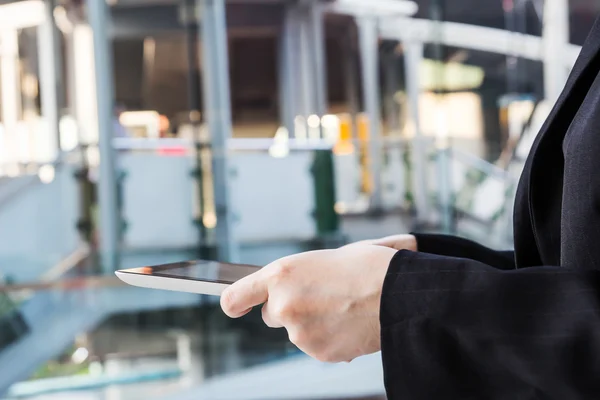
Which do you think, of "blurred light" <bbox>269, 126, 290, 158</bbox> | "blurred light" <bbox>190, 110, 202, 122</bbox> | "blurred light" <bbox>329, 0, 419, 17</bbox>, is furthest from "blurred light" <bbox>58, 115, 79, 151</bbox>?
"blurred light" <bbox>329, 0, 419, 17</bbox>

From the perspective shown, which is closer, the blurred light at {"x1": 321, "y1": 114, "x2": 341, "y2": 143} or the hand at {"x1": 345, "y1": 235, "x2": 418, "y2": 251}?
the hand at {"x1": 345, "y1": 235, "x2": 418, "y2": 251}

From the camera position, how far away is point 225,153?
18.9 feet

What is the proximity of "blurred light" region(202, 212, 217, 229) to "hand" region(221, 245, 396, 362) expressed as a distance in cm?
496

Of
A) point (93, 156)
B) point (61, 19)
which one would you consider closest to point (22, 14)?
point (61, 19)

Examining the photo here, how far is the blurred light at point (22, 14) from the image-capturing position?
5445 mm

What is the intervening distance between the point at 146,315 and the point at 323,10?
3.29 metres

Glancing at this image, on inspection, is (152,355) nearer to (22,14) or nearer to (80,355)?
(80,355)

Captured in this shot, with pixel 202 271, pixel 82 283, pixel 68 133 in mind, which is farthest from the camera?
pixel 68 133

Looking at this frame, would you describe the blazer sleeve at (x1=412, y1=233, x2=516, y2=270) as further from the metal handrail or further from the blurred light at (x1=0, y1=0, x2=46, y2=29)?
the blurred light at (x1=0, y1=0, x2=46, y2=29)

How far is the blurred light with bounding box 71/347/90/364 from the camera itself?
446cm

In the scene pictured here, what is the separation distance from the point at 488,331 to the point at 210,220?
5.10m

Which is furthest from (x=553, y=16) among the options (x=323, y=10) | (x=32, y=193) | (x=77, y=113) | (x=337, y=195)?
(x=32, y=193)

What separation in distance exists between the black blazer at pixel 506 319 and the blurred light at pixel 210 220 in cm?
Result: 499

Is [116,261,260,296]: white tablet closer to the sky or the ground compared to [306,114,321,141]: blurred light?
closer to the ground
